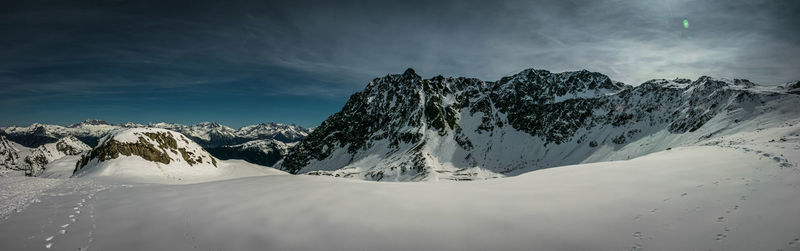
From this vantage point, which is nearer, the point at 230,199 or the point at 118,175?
the point at 230,199

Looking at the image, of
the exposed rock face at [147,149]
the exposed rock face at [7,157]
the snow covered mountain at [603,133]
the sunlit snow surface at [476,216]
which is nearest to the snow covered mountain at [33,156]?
the exposed rock face at [7,157]

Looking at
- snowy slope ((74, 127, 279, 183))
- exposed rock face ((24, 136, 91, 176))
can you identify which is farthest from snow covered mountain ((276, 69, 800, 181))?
exposed rock face ((24, 136, 91, 176))

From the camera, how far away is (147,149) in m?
40.3

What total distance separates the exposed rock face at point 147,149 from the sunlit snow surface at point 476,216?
30.7m

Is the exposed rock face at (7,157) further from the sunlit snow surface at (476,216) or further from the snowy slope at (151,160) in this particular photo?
the sunlit snow surface at (476,216)

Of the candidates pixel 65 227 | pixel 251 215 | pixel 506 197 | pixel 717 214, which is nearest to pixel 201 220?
pixel 251 215

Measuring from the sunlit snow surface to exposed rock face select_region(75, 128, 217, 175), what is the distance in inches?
1211

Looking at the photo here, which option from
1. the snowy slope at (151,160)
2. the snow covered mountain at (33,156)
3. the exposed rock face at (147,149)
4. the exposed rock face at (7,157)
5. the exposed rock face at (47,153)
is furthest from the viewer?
the exposed rock face at (47,153)

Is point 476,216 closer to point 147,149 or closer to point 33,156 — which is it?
point 147,149

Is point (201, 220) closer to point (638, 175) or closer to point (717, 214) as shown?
point (717, 214)

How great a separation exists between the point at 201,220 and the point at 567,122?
8559 inches

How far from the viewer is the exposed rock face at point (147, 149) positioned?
3834 centimetres

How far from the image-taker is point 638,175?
Answer: 12602 millimetres

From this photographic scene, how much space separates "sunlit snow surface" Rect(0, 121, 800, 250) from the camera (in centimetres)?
714
